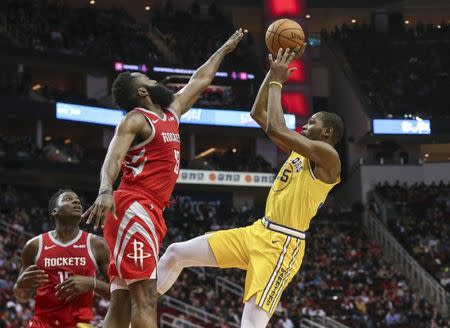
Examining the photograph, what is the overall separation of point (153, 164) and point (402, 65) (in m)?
39.6

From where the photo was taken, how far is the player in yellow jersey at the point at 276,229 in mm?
7863

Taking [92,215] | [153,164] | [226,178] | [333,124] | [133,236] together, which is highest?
[226,178]

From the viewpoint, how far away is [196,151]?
149ft

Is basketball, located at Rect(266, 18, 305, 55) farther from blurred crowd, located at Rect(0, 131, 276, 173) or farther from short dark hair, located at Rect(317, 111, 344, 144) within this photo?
blurred crowd, located at Rect(0, 131, 276, 173)

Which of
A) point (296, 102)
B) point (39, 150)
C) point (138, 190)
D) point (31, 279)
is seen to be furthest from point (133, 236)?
point (296, 102)

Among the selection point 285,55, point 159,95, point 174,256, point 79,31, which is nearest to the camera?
point 159,95

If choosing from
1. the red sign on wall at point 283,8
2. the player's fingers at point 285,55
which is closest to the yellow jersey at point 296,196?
the player's fingers at point 285,55

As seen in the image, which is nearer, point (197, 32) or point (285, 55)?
point (285, 55)

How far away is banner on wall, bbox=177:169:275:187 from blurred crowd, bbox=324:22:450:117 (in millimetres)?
7241

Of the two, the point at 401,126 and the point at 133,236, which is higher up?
the point at 401,126

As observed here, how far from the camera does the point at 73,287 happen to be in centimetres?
774

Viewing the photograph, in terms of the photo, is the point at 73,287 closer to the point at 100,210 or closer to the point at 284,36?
the point at 100,210

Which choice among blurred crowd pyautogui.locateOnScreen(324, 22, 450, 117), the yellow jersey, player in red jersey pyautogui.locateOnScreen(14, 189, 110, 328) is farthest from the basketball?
blurred crowd pyautogui.locateOnScreen(324, 22, 450, 117)

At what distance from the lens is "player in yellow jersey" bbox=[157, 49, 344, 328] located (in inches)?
310
